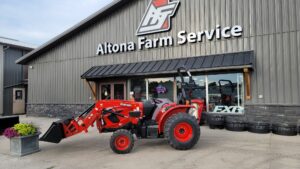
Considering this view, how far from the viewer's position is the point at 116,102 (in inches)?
254

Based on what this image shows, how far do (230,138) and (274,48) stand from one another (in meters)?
4.28

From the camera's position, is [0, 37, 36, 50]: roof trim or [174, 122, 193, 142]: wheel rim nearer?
[174, 122, 193, 142]: wheel rim

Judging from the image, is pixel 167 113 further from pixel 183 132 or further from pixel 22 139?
pixel 22 139

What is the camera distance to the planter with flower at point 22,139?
6.20 metres

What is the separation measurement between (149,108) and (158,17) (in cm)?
694

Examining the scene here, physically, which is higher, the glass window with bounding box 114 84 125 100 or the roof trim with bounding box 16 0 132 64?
the roof trim with bounding box 16 0 132 64

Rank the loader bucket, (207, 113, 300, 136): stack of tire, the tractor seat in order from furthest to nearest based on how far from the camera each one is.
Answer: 1. (207, 113, 300, 136): stack of tire
2. the tractor seat
3. the loader bucket

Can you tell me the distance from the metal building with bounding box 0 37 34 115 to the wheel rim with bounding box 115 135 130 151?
15893 millimetres

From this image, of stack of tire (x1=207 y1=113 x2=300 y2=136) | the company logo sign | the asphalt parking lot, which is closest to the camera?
the asphalt parking lot

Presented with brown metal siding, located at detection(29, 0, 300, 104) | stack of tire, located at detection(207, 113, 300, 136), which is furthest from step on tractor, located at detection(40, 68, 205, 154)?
brown metal siding, located at detection(29, 0, 300, 104)

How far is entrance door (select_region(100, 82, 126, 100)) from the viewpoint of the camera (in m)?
13.2

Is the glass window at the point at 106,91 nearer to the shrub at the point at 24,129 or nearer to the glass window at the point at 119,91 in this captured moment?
the glass window at the point at 119,91

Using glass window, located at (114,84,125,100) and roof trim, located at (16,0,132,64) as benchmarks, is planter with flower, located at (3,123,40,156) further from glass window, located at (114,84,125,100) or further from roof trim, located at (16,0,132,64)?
roof trim, located at (16,0,132,64)

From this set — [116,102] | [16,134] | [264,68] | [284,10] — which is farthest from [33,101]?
[284,10]
